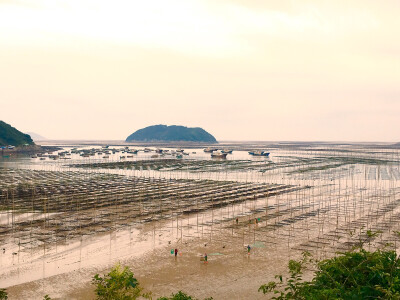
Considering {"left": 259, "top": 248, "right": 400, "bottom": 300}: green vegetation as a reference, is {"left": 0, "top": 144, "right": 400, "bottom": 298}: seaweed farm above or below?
below

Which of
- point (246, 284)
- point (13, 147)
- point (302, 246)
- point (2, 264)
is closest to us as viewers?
point (246, 284)

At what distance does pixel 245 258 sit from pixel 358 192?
42.7m

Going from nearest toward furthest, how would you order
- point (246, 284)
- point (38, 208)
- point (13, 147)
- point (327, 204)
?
point (246, 284) → point (38, 208) → point (327, 204) → point (13, 147)

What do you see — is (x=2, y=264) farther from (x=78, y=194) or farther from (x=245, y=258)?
(x=78, y=194)

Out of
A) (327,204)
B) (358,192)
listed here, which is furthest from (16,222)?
(358,192)

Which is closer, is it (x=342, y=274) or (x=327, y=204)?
(x=342, y=274)

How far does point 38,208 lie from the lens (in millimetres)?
49906

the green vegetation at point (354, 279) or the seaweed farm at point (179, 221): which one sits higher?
the green vegetation at point (354, 279)

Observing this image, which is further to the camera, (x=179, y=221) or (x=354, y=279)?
(x=179, y=221)

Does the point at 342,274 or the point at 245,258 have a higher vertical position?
the point at 342,274

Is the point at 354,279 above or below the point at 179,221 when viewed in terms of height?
above

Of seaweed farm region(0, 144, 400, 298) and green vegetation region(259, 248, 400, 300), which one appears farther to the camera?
seaweed farm region(0, 144, 400, 298)

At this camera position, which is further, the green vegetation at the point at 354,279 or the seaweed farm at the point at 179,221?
the seaweed farm at the point at 179,221

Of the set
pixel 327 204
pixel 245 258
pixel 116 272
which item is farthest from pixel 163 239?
pixel 327 204
